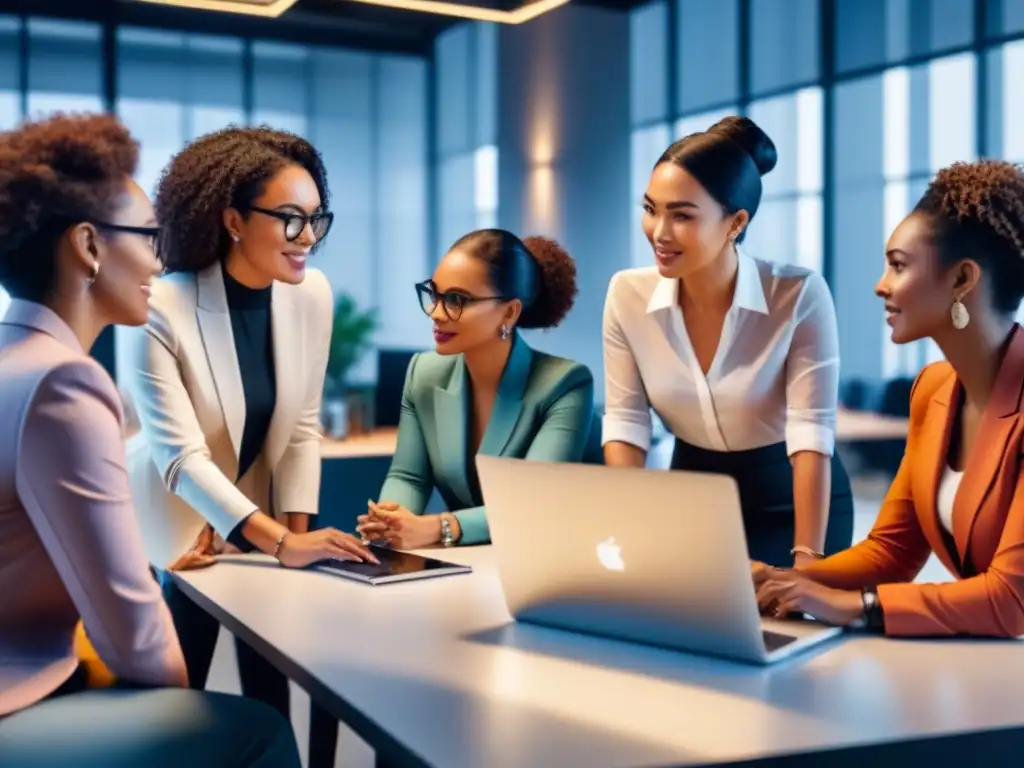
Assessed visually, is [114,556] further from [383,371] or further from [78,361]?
[383,371]

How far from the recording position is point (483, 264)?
109 inches

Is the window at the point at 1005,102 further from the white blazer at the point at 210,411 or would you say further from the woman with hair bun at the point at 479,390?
the white blazer at the point at 210,411

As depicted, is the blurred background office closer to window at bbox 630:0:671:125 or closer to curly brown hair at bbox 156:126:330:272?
window at bbox 630:0:671:125

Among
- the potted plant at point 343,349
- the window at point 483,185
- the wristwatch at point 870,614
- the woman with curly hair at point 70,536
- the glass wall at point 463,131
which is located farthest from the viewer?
the glass wall at point 463,131

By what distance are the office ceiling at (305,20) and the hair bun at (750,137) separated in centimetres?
665

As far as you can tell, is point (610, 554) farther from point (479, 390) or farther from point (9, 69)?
point (9, 69)

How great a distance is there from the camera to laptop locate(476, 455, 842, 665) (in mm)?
1582

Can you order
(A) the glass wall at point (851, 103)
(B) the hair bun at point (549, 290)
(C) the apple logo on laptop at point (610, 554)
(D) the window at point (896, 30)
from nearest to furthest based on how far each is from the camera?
(C) the apple logo on laptop at point (610, 554) < (B) the hair bun at point (549, 290) < (A) the glass wall at point (851, 103) < (D) the window at point (896, 30)

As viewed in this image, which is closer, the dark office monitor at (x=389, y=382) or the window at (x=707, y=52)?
the dark office monitor at (x=389, y=382)

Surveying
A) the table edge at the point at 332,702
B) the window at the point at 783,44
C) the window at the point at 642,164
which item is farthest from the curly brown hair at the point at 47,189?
the window at the point at 783,44

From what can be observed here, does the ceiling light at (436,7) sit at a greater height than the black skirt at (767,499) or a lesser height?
greater

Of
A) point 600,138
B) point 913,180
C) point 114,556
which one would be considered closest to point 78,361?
point 114,556

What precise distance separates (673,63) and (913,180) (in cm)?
264

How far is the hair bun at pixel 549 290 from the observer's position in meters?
3.01
